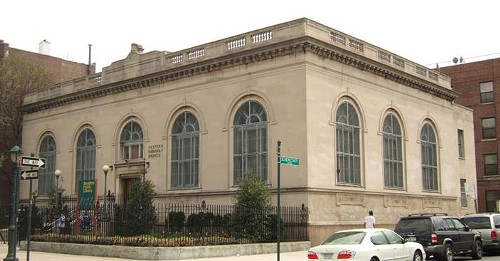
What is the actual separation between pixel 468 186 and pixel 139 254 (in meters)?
30.6

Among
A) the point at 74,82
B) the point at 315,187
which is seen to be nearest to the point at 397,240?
the point at 315,187

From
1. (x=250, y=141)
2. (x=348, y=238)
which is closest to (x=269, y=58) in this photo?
(x=250, y=141)

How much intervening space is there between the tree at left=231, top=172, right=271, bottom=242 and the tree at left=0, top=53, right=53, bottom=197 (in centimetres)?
2860

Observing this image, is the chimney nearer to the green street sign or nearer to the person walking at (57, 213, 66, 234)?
the person walking at (57, 213, 66, 234)

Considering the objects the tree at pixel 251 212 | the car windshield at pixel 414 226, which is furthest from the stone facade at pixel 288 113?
the car windshield at pixel 414 226

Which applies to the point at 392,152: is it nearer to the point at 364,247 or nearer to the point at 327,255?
the point at 364,247

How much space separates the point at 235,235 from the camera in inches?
1072

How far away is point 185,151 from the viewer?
123 feet

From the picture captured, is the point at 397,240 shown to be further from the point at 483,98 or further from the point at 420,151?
the point at 483,98

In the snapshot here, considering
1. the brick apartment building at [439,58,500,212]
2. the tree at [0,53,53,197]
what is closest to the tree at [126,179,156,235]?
the tree at [0,53,53,197]

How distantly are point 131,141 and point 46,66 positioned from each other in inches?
866

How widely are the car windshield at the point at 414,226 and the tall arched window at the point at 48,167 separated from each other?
31.6 metres

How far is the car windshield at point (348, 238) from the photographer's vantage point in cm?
1769

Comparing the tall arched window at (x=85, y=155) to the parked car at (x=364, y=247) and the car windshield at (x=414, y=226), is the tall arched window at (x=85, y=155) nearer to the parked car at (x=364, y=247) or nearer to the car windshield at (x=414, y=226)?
the car windshield at (x=414, y=226)
